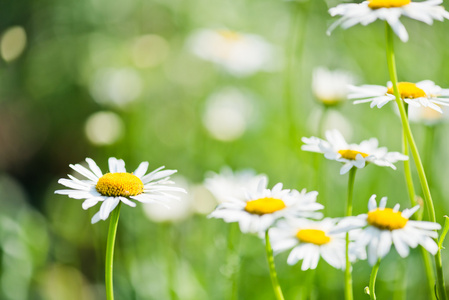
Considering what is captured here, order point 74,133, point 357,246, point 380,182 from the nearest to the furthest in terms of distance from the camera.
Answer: point 357,246
point 380,182
point 74,133

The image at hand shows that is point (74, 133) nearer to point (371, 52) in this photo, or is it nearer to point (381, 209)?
point (371, 52)

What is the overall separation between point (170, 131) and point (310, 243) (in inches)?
48.4

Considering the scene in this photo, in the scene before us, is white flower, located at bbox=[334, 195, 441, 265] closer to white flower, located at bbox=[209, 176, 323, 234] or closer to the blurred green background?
white flower, located at bbox=[209, 176, 323, 234]

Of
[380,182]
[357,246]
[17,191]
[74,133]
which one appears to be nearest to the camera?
[357,246]

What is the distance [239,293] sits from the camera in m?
1.10

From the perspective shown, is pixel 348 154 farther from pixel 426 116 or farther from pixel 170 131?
pixel 170 131

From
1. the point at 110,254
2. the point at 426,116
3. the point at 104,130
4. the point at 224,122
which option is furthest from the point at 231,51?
the point at 110,254

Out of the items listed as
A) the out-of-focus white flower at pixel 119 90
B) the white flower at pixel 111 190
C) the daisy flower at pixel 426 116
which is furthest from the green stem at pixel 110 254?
the out-of-focus white flower at pixel 119 90

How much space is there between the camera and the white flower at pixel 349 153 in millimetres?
496

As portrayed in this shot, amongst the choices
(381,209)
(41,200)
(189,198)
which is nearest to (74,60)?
(41,200)

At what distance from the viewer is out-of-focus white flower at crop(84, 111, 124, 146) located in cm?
120

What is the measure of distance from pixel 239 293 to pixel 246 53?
0.78 m

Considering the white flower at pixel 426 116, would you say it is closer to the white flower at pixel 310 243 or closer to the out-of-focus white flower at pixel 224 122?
the white flower at pixel 310 243

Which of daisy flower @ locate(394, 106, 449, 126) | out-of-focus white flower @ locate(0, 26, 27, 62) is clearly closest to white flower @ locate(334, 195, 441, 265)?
daisy flower @ locate(394, 106, 449, 126)
